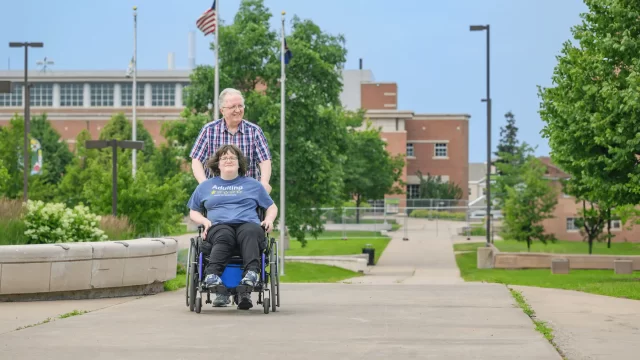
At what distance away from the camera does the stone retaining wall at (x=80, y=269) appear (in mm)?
12055

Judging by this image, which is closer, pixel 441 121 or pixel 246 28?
pixel 246 28

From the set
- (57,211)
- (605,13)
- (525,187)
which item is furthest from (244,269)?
(525,187)

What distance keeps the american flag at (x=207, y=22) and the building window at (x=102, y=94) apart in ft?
288

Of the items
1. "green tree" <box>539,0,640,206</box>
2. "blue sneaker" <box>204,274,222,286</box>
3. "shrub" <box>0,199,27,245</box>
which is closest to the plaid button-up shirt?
"blue sneaker" <box>204,274,222,286</box>

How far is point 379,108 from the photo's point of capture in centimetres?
12038

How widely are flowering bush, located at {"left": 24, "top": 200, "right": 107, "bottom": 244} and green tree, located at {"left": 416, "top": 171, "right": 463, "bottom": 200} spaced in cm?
9400

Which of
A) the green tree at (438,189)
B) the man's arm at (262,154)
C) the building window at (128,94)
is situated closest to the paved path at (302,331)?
the man's arm at (262,154)

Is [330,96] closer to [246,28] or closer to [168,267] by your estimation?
[246,28]

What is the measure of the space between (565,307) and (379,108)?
356ft

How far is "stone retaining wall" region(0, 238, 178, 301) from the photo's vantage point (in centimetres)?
1205

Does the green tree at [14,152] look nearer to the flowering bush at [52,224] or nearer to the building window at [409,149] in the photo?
the flowering bush at [52,224]

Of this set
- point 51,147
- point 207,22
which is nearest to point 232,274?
point 207,22

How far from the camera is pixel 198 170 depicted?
11.0 m

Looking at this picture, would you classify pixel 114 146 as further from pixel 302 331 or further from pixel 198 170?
pixel 302 331
